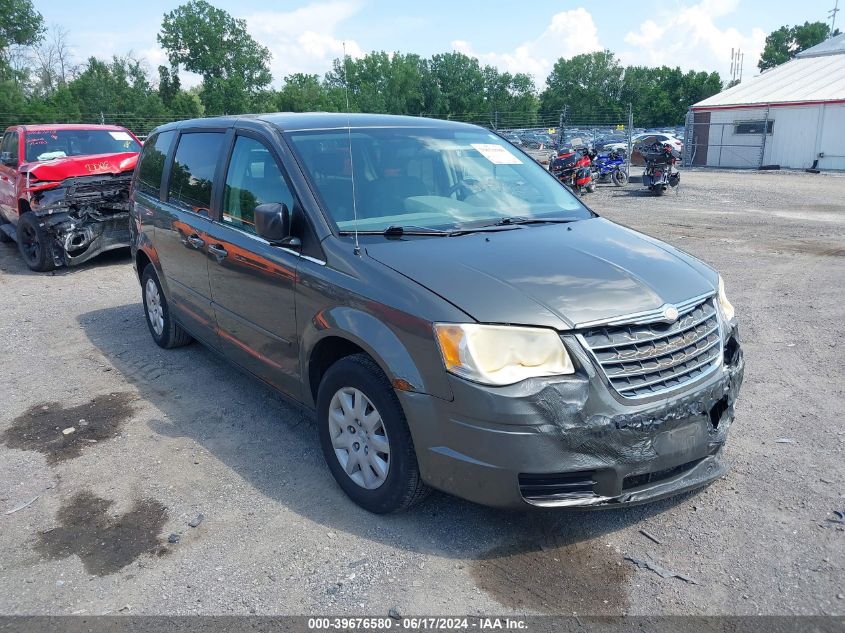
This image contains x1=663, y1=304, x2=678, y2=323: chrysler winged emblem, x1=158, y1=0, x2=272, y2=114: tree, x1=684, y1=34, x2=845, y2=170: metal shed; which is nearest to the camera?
x1=663, y1=304, x2=678, y2=323: chrysler winged emblem

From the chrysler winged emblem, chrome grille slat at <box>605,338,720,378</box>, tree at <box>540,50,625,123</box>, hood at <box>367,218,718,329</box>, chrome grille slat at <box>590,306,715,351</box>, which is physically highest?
tree at <box>540,50,625,123</box>

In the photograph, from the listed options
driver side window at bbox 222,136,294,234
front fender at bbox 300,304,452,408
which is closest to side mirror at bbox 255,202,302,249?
driver side window at bbox 222,136,294,234

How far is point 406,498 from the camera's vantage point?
3238 millimetres

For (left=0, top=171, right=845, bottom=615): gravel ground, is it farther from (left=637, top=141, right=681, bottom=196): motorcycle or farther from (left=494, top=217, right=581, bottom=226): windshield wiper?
(left=637, top=141, right=681, bottom=196): motorcycle

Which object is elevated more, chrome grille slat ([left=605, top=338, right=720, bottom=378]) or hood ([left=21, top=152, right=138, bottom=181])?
hood ([left=21, top=152, right=138, bottom=181])

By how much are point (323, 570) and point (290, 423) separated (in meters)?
1.67

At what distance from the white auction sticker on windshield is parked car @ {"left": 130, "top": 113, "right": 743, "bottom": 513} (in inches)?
0.6

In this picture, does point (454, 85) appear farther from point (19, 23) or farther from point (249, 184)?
point (249, 184)

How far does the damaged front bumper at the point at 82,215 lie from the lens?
374 inches

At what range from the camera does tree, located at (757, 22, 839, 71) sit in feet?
329

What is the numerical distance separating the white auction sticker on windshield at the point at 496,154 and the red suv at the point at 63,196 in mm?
6775

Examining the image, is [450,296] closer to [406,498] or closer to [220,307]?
[406,498]

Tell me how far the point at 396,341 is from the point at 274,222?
1.02 meters

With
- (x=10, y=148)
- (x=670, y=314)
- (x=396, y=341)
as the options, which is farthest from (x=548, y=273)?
(x=10, y=148)
